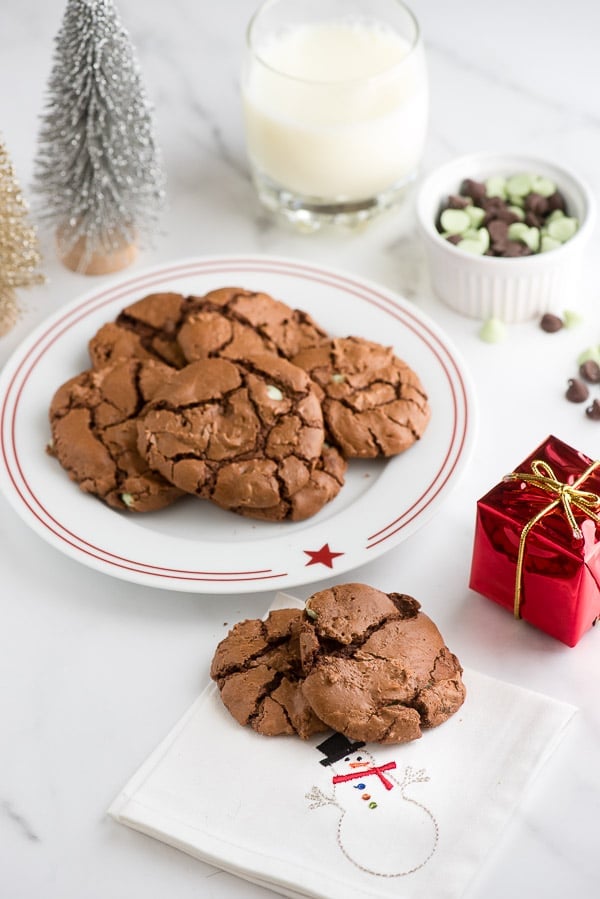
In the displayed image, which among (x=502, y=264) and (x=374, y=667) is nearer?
(x=374, y=667)

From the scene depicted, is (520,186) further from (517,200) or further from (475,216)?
(475,216)

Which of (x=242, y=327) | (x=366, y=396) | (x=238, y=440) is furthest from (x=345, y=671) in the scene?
(x=242, y=327)

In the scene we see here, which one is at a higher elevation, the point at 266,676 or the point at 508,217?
the point at 508,217

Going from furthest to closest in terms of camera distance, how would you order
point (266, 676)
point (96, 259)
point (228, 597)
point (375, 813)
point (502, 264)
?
1. point (96, 259)
2. point (502, 264)
3. point (228, 597)
4. point (266, 676)
5. point (375, 813)

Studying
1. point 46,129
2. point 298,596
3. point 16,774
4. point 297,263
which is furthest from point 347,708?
point 46,129

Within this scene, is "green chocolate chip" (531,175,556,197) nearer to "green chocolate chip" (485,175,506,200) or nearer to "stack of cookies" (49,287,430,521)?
"green chocolate chip" (485,175,506,200)

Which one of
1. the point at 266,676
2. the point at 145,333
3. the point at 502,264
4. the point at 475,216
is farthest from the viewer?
the point at 475,216

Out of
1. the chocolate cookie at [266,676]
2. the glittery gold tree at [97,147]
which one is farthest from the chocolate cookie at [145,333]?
the chocolate cookie at [266,676]
